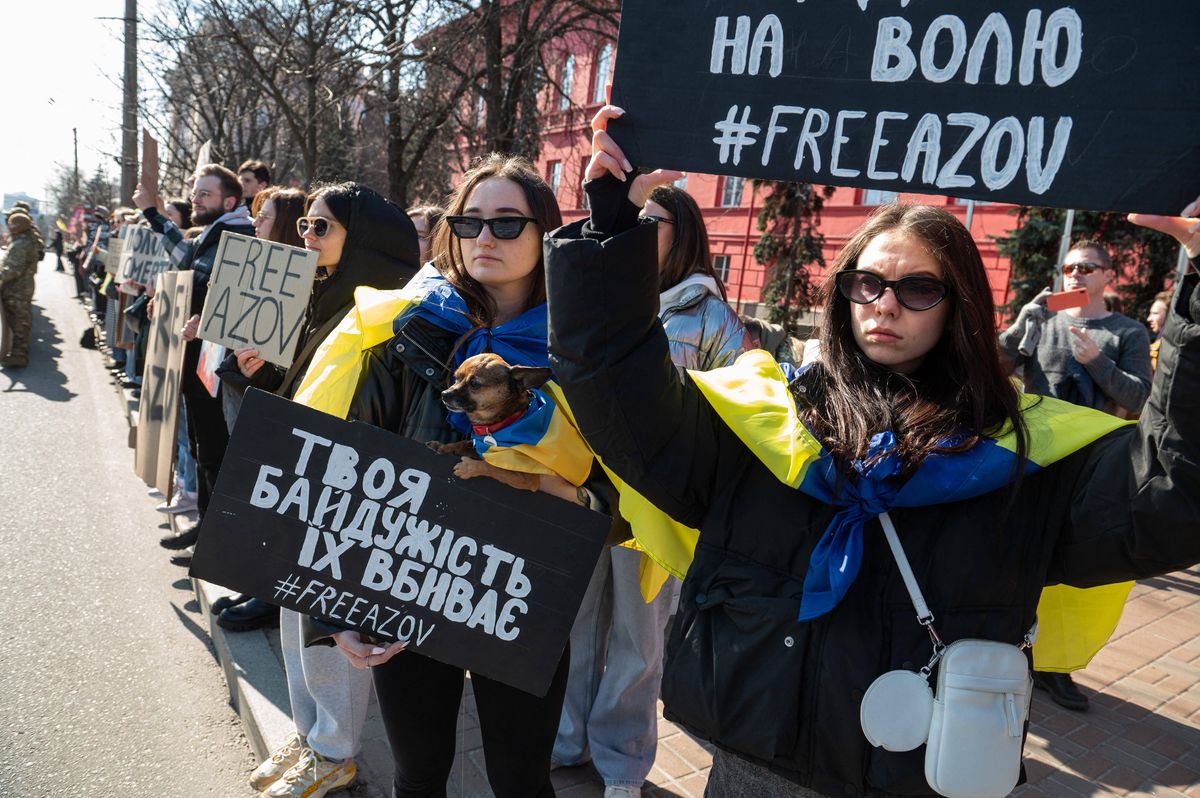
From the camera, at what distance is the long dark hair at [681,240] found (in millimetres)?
3260

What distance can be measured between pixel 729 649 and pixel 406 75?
40.2 ft

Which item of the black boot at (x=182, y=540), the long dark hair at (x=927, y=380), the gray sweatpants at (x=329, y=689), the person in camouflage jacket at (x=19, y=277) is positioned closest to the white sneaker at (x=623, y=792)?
the gray sweatpants at (x=329, y=689)

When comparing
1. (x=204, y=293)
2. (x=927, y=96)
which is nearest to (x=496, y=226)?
(x=927, y=96)

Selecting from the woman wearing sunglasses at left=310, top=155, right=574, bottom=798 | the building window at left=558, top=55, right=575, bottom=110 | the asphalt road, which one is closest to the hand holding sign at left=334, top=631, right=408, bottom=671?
the woman wearing sunglasses at left=310, top=155, right=574, bottom=798

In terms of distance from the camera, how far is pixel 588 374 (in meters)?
1.48

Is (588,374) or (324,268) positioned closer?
(588,374)

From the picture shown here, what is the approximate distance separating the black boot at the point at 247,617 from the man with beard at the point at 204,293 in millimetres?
576

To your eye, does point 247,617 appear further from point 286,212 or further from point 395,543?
point 395,543

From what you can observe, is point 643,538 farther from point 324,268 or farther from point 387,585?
point 324,268

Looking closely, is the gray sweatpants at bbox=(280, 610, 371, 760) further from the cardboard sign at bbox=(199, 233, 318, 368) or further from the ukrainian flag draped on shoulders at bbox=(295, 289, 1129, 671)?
the cardboard sign at bbox=(199, 233, 318, 368)

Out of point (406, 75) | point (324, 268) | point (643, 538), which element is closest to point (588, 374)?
point (643, 538)

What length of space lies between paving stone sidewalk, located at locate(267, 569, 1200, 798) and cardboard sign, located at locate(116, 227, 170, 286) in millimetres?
5523

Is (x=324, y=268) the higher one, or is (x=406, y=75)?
(x=406, y=75)

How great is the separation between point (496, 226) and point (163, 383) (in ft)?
11.8
